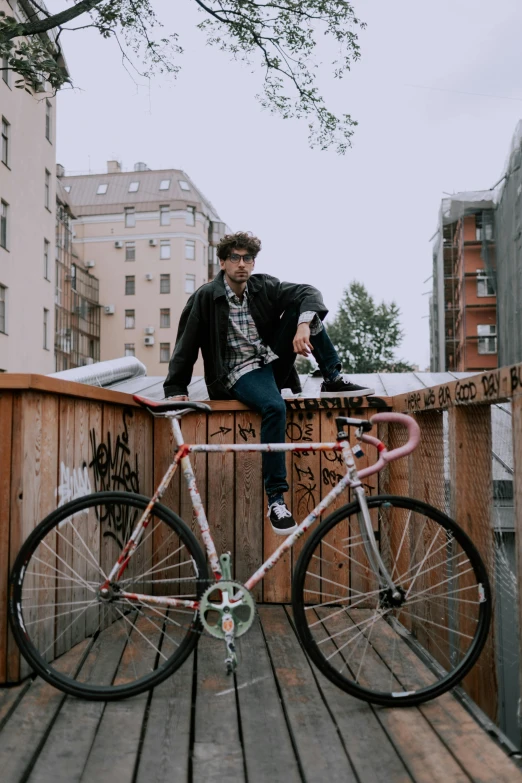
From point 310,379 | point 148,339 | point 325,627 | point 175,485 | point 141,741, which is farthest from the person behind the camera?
point 148,339

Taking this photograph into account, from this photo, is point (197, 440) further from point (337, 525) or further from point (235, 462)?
point (337, 525)

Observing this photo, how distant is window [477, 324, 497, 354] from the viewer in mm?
35469

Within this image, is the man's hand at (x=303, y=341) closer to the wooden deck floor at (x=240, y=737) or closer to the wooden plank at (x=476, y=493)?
the wooden plank at (x=476, y=493)

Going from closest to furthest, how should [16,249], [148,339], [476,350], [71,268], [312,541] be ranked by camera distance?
[312,541], [16,249], [476,350], [71,268], [148,339]

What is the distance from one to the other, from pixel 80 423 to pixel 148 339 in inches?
1858

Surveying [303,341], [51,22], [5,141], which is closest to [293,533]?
[303,341]

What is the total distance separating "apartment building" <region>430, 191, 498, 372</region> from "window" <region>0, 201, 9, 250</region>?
59.3ft

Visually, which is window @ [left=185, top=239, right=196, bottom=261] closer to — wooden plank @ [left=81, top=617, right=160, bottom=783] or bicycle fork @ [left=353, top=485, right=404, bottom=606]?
wooden plank @ [left=81, top=617, right=160, bottom=783]

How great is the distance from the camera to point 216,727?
2600 mm

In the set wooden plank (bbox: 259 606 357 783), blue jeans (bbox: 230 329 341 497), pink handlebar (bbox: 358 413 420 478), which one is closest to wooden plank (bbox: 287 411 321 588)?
blue jeans (bbox: 230 329 341 497)

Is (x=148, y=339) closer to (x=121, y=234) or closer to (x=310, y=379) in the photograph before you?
(x=121, y=234)

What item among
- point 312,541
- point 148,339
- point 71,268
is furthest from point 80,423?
point 148,339

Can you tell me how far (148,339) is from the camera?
50.1m

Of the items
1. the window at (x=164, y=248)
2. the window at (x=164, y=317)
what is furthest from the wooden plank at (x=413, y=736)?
the window at (x=164, y=248)
